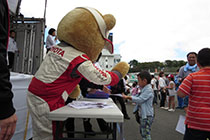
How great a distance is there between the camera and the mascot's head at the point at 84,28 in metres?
1.43

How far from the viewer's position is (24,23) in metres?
3.27

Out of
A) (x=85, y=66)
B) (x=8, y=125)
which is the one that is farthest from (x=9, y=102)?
(x=85, y=66)

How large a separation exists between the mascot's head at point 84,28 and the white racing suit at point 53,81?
0.14 metres

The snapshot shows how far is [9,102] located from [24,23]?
3.27 m

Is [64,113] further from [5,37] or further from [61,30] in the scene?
[61,30]

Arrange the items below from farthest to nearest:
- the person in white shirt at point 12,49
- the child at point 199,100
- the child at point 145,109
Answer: the person in white shirt at point 12,49 → the child at point 145,109 → the child at point 199,100

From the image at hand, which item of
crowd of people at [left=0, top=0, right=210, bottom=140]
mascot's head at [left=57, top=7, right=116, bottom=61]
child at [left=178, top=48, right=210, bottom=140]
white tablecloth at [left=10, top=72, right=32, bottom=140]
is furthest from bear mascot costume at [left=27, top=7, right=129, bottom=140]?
child at [left=178, top=48, right=210, bottom=140]

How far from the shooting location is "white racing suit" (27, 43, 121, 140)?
3.93ft

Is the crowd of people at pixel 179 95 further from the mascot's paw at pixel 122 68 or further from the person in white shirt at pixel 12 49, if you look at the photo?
the mascot's paw at pixel 122 68

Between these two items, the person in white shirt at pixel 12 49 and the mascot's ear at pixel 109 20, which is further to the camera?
the person in white shirt at pixel 12 49

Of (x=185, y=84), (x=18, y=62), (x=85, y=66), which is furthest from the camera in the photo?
(x=18, y=62)

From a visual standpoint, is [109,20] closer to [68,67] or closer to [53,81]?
[68,67]

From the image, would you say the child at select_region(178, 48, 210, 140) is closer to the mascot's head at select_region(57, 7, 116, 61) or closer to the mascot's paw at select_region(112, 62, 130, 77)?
the mascot's paw at select_region(112, 62, 130, 77)

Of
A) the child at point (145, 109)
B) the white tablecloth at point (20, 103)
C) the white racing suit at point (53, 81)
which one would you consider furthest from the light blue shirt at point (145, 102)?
the white tablecloth at point (20, 103)
